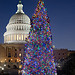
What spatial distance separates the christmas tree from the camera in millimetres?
28172

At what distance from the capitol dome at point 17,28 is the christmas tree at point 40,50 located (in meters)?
86.3

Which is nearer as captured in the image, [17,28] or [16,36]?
[16,36]

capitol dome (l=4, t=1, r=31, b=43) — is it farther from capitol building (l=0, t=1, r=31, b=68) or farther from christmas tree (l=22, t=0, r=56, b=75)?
christmas tree (l=22, t=0, r=56, b=75)

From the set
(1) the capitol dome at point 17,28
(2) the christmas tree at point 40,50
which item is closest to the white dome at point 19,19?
(1) the capitol dome at point 17,28

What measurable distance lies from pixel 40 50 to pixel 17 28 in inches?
3646

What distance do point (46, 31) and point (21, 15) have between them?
9164cm

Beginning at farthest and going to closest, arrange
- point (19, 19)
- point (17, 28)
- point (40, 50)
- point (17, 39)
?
point (17, 28), point (19, 19), point (17, 39), point (40, 50)

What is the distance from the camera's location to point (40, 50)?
2828 cm

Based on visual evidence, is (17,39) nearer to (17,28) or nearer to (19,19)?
(17,28)

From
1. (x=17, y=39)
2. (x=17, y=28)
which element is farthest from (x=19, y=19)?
(x=17, y=39)

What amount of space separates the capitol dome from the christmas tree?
283 ft

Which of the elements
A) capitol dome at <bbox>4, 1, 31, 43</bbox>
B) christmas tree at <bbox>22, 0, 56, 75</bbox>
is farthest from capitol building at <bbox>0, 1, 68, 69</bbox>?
christmas tree at <bbox>22, 0, 56, 75</bbox>

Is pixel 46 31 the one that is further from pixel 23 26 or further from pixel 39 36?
pixel 23 26

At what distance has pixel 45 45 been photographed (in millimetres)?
28422
